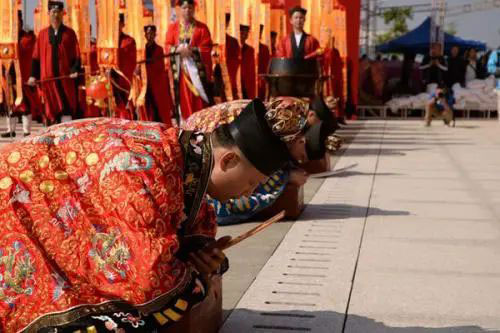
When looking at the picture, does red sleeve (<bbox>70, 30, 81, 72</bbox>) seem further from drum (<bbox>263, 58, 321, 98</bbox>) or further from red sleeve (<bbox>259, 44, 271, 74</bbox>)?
red sleeve (<bbox>259, 44, 271, 74</bbox>)

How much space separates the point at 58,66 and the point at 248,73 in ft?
11.3

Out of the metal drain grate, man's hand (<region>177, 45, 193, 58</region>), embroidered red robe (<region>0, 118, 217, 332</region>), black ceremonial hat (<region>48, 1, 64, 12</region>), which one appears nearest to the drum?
man's hand (<region>177, 45, 193, 58</region>)

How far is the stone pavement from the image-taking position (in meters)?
2.61

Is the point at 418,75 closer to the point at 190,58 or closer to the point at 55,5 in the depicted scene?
the point at 190,58

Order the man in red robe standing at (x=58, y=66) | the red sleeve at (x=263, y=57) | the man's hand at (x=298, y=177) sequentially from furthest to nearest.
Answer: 1. the red sleeve at (x=263, y=57)
2. the man in red robe standing at (x=58, y=66)
3. the man's hand at (x=298, y=177)

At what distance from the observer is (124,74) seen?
791cm

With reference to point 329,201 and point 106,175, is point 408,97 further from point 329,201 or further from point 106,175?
point 106,175

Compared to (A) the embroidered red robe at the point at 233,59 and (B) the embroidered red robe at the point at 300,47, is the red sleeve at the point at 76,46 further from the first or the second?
(A) the embroidered red robe at the point at 233,59

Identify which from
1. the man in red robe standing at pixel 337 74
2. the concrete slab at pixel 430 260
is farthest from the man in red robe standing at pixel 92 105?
the man in red robe standing at pixel 337 74

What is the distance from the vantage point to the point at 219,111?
3775 mm

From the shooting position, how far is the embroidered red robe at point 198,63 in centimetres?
740

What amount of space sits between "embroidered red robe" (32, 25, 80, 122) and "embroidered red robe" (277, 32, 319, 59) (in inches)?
82.2

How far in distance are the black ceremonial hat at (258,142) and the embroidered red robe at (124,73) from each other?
5.78 metres

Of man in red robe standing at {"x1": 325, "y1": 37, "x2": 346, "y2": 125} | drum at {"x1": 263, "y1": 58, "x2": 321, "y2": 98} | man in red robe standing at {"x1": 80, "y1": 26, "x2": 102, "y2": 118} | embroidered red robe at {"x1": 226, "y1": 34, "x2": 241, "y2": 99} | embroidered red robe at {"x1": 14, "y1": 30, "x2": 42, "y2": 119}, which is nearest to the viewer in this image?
drum at {"x1": 263, "y1": 58, "x2": 321, "y2": 98}
